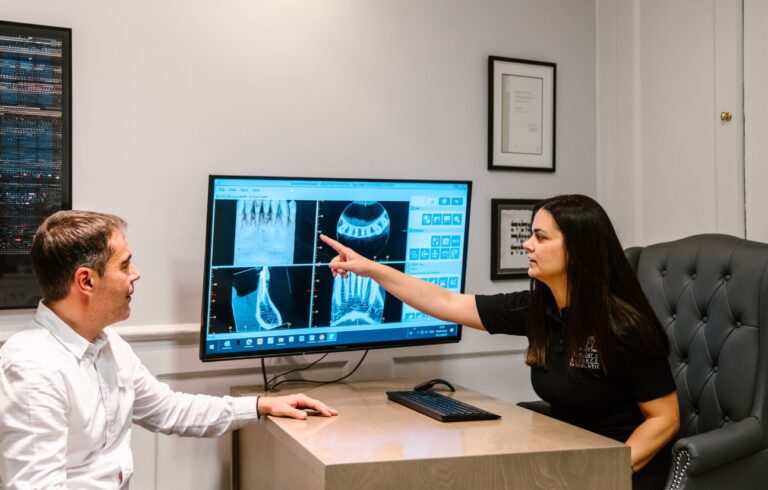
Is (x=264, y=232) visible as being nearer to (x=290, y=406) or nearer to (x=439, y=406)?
(x=290, y=406)

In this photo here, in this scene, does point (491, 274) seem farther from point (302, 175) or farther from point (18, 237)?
point (18, 237)

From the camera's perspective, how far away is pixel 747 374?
2174 mm

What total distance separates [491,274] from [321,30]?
1122 mm

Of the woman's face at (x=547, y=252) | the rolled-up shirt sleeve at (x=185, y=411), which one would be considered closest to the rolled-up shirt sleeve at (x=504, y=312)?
the woman's face at (x=547, y=252)

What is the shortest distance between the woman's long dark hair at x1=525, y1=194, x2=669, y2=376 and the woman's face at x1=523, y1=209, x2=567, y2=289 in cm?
2

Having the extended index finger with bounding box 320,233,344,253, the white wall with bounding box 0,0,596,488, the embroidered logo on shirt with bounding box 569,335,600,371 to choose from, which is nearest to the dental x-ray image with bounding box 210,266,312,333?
the extended index finger with bounding box 320,233,344,253

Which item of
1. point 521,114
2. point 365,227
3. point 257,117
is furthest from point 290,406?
point 521,114

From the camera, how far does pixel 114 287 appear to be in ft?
5.73

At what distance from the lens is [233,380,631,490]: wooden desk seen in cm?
165

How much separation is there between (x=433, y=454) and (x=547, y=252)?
29.0 inches

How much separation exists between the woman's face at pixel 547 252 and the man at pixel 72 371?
3.59 ft

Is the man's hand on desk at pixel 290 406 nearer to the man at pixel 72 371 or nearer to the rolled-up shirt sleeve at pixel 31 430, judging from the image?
the man at pixel 72 371

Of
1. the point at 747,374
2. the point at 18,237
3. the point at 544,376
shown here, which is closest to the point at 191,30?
the point at 18,237

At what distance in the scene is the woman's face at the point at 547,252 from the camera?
7.12 ft
